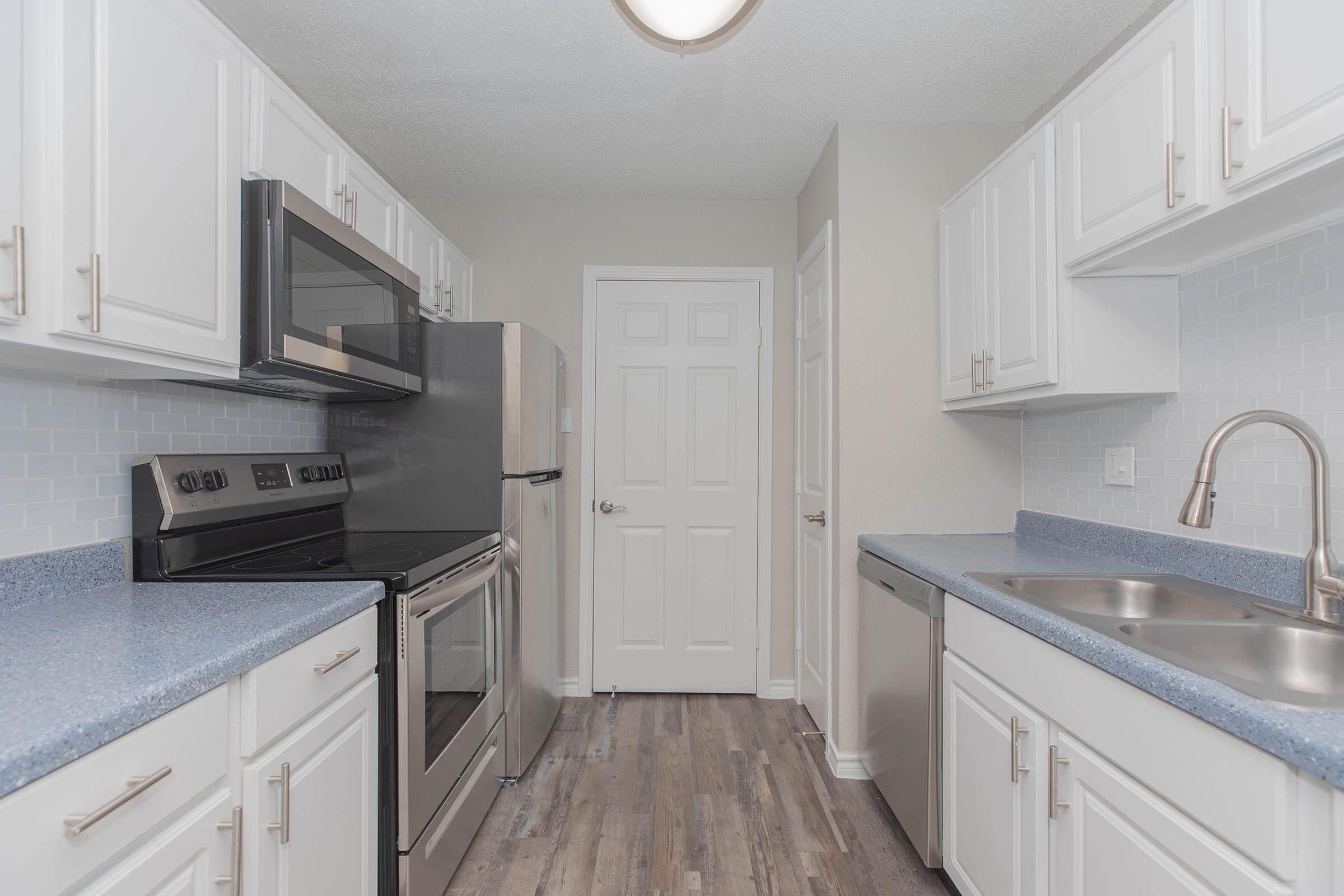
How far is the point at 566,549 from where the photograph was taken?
10.7ft

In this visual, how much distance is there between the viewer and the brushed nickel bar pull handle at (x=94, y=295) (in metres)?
1.12

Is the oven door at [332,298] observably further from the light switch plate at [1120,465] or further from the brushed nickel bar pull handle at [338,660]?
the light switch plate at [1120,465]

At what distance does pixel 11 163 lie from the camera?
100 centimetres

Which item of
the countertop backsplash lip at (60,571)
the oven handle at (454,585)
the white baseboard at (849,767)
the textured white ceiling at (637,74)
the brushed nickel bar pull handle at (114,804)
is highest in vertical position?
the textured white ceiling at (637,74)

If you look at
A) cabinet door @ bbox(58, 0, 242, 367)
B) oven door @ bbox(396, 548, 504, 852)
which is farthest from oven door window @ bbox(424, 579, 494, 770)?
cabinet door @ bbox(58, 0, 242, 367)

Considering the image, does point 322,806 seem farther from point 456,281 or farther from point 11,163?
point 456,281

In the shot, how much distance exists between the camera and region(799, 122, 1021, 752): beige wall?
8.11ft

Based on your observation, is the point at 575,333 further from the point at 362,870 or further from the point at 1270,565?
the point at 1270,565

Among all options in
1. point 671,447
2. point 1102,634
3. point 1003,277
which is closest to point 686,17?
point 1003,277

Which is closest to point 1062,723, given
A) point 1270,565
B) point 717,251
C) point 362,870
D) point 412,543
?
point 1270,565

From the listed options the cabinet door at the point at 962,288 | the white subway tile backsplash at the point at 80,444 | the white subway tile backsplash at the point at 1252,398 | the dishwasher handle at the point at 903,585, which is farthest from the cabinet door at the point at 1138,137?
the white subway tile backsplash at the point at 80,444

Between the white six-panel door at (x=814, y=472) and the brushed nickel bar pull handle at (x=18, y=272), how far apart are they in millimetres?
2276

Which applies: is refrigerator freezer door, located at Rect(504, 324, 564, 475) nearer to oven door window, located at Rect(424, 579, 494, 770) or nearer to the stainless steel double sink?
oven door window, located at Rect(424, 579, 494, 770)

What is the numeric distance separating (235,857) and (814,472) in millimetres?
2348
